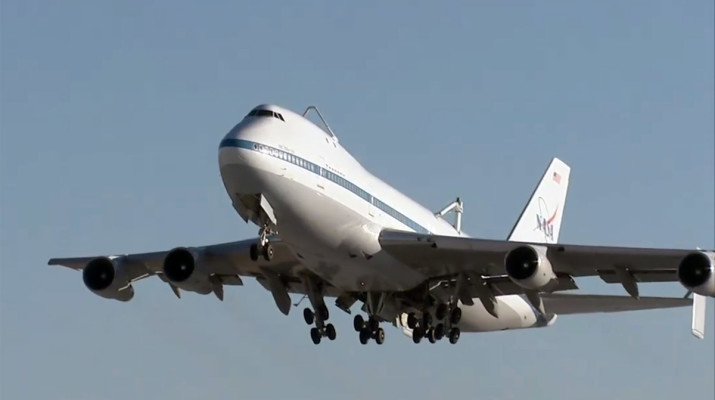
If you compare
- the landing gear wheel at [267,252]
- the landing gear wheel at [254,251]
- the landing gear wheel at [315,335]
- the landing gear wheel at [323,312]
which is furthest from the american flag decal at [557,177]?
the landing gear wheel at [267,252]

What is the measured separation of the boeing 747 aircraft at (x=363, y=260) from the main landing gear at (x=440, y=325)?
0.04 meters

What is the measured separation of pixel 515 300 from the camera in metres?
54.1

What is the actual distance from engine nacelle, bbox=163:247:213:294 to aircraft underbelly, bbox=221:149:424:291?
4.70 m

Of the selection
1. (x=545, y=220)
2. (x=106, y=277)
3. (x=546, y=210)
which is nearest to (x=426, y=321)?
(x=106, y=277)

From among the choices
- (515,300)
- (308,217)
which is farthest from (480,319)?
(308,217)

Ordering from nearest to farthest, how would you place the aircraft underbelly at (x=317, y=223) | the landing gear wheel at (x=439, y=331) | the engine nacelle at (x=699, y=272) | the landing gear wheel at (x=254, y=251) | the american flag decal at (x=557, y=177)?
the aircraft underbelly at (x=317, y=223) → the engine nacelle at (x=699, y=272) → the landing gear wheel at (x=254, y=251) → the landing gear wheel at (x=439, y=331) → the american flag decal at (x=557, y=177)

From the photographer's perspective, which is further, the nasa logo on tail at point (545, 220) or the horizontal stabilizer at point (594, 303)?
the nasa logo on tail at point (545, 220)

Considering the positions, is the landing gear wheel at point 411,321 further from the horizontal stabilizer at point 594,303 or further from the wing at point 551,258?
the horizontal stabilizer at point 594,303

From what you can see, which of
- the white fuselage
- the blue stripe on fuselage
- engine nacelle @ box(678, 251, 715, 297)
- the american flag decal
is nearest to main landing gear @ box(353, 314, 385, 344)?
the white fuselage

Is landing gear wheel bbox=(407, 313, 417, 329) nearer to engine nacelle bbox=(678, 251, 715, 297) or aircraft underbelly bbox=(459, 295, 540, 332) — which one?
aircraft underbelly bbox=(459, 295, 540, 332)

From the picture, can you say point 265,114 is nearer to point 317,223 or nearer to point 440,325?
point 317,223

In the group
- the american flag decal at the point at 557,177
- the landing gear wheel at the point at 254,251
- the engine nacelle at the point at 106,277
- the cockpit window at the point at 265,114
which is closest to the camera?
the landing gear wheel at the point at 254,251

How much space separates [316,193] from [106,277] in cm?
1006

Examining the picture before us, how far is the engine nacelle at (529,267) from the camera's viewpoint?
4581 centimetres
